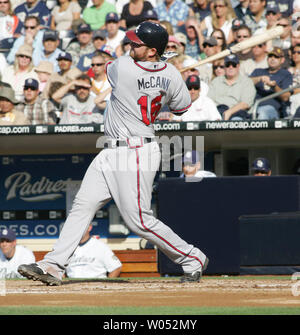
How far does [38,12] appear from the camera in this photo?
13.4m

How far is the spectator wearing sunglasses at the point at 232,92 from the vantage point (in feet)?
33.2

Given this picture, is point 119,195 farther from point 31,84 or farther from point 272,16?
point 272,16

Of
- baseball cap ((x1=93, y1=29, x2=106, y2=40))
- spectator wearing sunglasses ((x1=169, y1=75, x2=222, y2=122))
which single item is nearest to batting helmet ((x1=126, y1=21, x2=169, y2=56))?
spectator wearing sunglasses ((x1=169, y1=75, x2=222, y2=122))

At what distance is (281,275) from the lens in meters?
7.10

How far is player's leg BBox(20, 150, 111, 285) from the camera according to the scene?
220 inches

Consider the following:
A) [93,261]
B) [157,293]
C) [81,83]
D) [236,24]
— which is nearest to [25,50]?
[81,83]

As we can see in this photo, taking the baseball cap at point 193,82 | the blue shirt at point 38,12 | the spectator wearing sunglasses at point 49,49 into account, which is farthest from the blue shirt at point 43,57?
the baseball cap at point 193,82

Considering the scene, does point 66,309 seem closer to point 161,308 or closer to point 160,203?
point 161,308

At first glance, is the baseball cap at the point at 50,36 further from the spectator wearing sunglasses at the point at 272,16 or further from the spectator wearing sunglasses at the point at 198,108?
the spectator wearing sunglasses at the point at 272,16

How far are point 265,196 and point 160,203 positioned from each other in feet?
3.32

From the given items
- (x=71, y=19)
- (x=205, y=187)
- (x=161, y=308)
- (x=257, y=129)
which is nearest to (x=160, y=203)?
(x=205, y=187)

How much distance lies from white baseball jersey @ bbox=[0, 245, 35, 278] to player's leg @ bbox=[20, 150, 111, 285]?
3207 mm

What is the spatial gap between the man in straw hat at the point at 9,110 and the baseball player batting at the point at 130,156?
15.3ft
